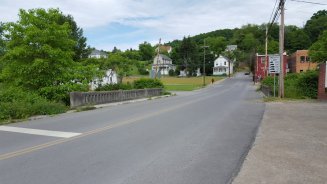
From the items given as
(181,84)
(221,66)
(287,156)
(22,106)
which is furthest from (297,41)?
(287,156)

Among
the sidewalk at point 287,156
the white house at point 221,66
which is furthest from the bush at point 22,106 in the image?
the white house at point 221,66

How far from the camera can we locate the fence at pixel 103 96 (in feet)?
70.1

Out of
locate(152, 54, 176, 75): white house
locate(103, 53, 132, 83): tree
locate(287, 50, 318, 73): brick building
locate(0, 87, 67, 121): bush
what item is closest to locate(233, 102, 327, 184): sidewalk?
locate(0, 87, 67, 121): bush

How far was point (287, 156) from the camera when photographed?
8.02 metres

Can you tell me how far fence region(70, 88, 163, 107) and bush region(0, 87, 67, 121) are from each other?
2212 mm

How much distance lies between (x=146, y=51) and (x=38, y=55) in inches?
5312

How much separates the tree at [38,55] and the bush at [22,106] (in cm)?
288

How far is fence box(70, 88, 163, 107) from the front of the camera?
70.1 feet

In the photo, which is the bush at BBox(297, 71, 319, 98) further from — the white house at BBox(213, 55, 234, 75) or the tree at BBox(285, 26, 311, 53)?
the white house at BBox(213, 55, 234, 75)

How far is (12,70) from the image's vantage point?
21531mm

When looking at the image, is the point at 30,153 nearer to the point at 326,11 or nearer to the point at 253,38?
the point at 326,11

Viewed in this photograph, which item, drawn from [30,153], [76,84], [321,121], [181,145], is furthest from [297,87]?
[30,153]

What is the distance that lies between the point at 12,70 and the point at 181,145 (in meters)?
15.6

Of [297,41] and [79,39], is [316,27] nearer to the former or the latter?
[297,41]
